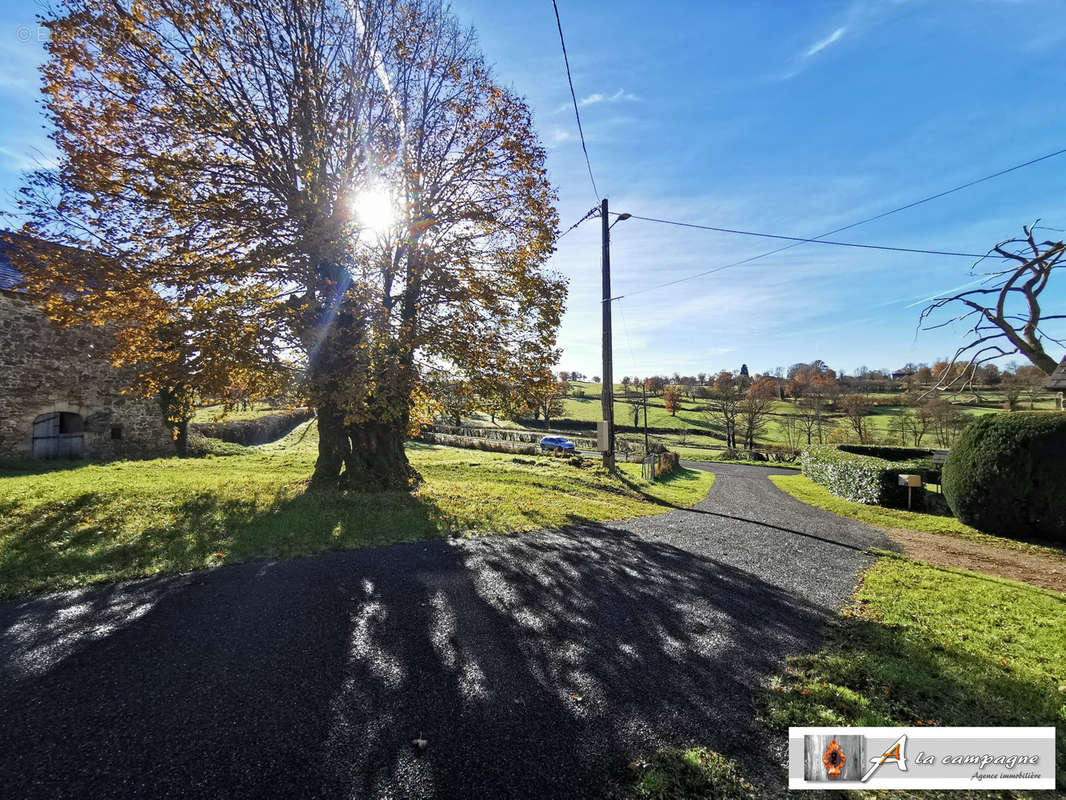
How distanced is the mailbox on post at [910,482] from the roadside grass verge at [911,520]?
2.58 ft

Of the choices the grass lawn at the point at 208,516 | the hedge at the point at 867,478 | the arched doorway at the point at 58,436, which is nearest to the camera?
the grass lawn at the point at 208,516

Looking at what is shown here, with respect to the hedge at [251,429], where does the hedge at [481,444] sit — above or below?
below

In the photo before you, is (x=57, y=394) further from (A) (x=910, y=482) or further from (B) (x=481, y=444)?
(A) (x=910, y=482)

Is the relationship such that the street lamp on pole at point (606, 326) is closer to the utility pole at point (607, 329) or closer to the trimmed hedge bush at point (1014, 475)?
the utility pole at point (607, 329)

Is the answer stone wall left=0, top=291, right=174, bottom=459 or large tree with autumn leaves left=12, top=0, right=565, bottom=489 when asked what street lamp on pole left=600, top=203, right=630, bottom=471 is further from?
stone wall left=0, top=291, right=174, bottom=459

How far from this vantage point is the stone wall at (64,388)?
13.9m

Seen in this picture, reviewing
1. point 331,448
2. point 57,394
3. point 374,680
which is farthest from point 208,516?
point 57,394

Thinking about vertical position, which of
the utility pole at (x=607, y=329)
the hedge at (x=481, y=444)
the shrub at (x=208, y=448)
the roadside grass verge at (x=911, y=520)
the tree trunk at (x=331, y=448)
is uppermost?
the utility pole at (x=607, y=329)

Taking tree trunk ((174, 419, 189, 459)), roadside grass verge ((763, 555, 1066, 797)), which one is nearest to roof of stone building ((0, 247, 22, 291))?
tree trunk ((174, 419, 189, 459))

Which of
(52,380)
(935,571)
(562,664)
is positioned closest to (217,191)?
(562,664)

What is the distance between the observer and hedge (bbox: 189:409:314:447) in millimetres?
24234

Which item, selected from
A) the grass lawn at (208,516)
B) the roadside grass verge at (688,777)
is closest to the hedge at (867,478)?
the grass lawn at (208,516)

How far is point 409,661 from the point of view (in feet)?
12.8

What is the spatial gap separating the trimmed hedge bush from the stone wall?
27072 mm
